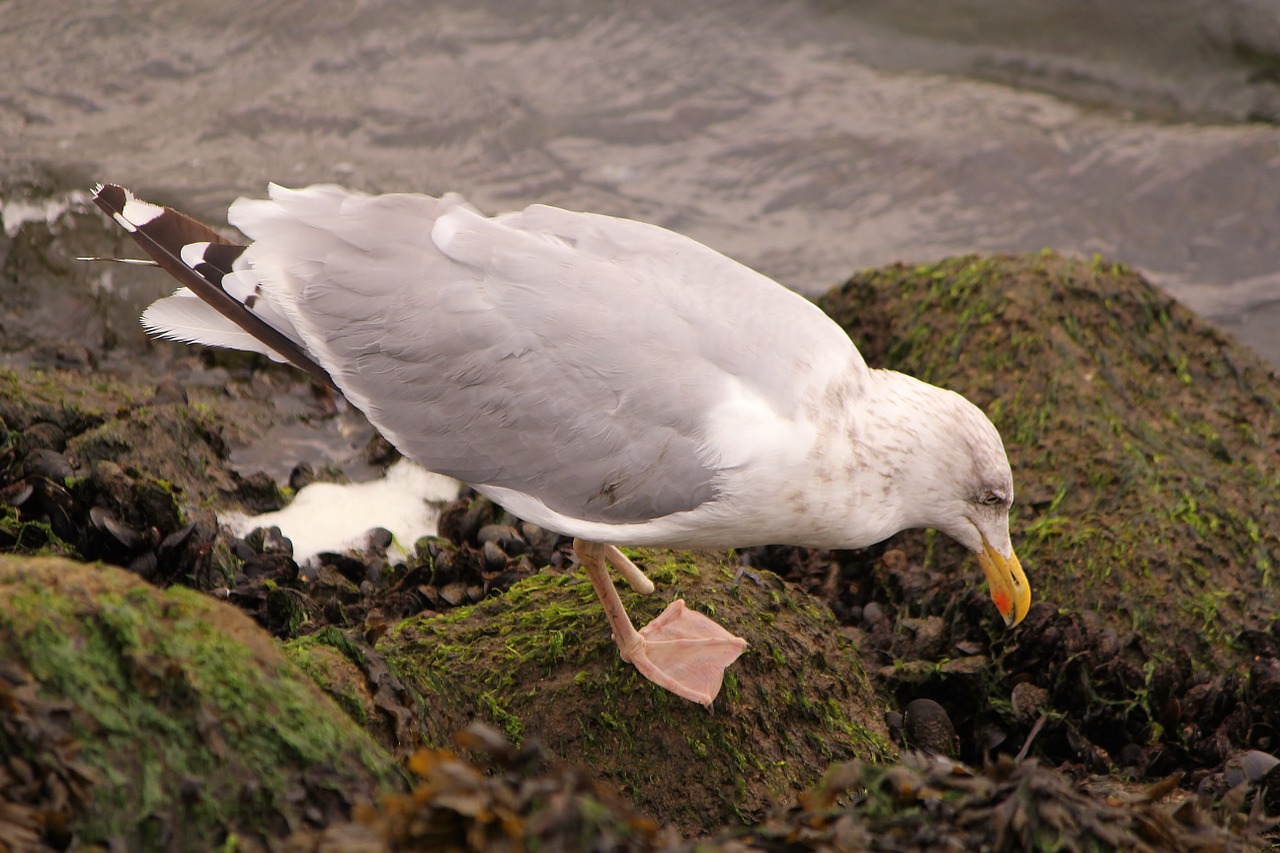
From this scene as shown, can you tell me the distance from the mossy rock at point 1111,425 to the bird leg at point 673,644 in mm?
1590

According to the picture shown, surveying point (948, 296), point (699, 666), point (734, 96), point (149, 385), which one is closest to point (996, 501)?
point (699, 666)

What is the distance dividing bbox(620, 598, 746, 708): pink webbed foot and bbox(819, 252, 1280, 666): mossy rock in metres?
1.59

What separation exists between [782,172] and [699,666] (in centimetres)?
653

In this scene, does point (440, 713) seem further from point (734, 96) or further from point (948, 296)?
point (734, 96)

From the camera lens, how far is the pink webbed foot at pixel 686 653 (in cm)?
421

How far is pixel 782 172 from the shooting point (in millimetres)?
9992

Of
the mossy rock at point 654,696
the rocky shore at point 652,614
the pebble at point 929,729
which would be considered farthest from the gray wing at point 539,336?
the pebble at point 929,729

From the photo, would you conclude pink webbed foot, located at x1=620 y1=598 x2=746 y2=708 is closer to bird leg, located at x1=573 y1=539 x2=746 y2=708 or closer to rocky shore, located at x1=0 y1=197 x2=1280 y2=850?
bird leg, located at x1=573 y1=539 x2=746 y2=708

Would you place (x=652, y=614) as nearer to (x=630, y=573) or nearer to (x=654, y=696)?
(x=630, y=573)

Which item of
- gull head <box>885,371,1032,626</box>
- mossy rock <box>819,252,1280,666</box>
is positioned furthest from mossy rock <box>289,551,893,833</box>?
mossy rock <box>819,252,1280,666</box>

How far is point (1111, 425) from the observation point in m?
5.86

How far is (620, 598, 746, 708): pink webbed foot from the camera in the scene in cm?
421

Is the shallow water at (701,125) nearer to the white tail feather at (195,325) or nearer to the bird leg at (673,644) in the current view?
the white tail feather at (195,325)

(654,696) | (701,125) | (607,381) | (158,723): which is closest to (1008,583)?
(654,696)
